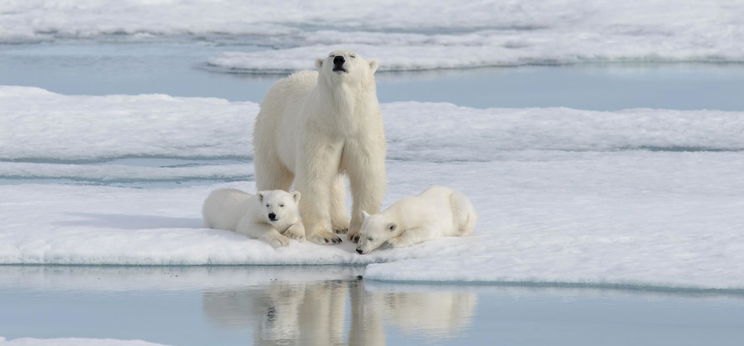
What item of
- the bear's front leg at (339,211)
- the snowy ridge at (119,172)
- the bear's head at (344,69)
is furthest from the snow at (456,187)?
the bear's head at (344,69)

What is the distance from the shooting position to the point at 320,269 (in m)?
6.28

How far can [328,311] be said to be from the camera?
5406 millimetres

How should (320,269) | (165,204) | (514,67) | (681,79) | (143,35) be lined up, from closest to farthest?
(320,269), (165,204), (681,79), (514,67), (143,35)

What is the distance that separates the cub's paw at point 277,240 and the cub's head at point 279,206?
6cm

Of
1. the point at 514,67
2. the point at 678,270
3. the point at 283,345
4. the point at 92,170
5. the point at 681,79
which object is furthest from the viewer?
the point at 514,67

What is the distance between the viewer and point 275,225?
6434 mm

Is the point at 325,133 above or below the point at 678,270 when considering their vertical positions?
above

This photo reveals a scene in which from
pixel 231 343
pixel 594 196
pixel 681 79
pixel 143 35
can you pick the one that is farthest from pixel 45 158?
pixel 143 35

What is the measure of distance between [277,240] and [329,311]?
3.39 feet

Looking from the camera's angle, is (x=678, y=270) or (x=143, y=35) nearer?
(x=678, y=270)

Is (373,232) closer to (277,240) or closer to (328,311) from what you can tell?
(277,240)

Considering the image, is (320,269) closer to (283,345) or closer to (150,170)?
(283,345)

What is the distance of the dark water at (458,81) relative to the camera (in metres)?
14.2

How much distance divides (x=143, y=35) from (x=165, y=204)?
14156 mm
